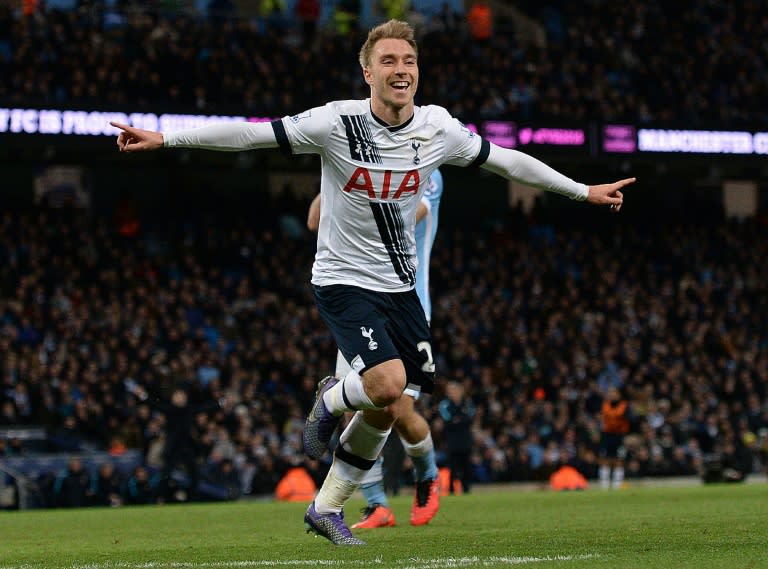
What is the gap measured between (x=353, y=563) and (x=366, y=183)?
2045 millimetres

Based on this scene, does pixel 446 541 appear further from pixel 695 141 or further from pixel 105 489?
pixel 695 141

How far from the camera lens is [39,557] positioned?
712cm

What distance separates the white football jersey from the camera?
275 inches

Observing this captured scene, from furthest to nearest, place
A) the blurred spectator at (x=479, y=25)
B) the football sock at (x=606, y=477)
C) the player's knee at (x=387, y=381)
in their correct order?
the blurred spectator at (x=479, y=25) → the football sock at (x=606, y=477) → the player's knee at (x=387, y=381)

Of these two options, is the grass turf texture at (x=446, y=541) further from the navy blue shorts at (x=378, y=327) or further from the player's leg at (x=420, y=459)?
the navy blue shorts at (x=378, y=327)

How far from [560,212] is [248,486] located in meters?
14.8

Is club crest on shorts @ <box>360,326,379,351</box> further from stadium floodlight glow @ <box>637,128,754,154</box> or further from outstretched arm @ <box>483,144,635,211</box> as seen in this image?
stadium floodlight glow @ <box>637,128,754,154</box>

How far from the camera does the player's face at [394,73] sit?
6973mm

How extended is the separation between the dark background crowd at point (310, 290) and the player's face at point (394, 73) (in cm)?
1308

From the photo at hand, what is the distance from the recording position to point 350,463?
727 centimetres

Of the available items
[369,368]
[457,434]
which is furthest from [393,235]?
[457,434]

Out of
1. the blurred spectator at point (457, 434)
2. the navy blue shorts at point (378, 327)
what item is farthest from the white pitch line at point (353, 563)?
the blurred spectator at point (457, 434)

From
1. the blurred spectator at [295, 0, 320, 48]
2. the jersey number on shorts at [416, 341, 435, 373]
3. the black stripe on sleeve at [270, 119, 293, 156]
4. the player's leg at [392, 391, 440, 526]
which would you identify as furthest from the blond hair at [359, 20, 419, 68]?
the blurred spectator at [295, 0, 320, 48]

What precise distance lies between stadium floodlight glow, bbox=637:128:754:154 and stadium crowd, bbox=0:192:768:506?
3.45m
